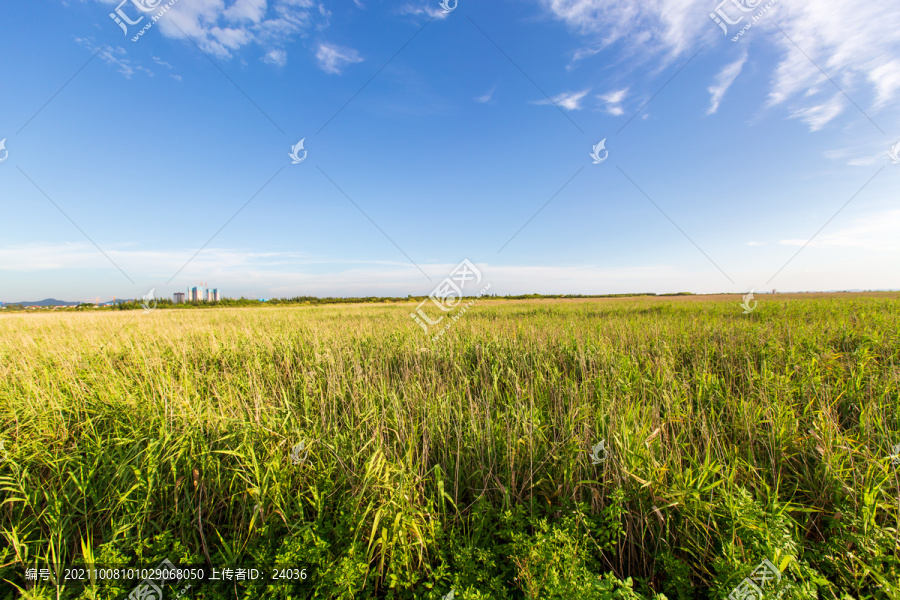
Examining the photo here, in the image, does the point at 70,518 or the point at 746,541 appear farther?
the point at 70,518

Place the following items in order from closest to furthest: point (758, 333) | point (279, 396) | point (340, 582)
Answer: point (340, 582)
point (279, 396)
point (758, 333)

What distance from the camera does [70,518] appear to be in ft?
8.54

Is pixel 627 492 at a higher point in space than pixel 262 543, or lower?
higher

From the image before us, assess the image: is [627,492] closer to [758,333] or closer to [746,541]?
[746,541]

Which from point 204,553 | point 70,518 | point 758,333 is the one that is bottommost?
point 204,553

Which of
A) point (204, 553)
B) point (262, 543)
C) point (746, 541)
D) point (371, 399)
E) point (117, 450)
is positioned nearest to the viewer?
point (746, 541)

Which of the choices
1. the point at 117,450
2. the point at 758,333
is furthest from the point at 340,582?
the point at 758,333

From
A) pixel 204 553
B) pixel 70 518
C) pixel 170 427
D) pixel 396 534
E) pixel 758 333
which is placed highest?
pixel 758 333

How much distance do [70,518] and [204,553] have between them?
1.18 metres

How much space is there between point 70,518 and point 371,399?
98.4 inches

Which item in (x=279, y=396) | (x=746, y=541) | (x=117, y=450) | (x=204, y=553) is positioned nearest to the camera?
(x=746, y=541)

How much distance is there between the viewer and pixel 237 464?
279 cm

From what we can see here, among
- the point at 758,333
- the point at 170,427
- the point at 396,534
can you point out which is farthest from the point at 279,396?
the point at 758,333

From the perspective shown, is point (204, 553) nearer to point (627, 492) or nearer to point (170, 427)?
point (170, 427)
